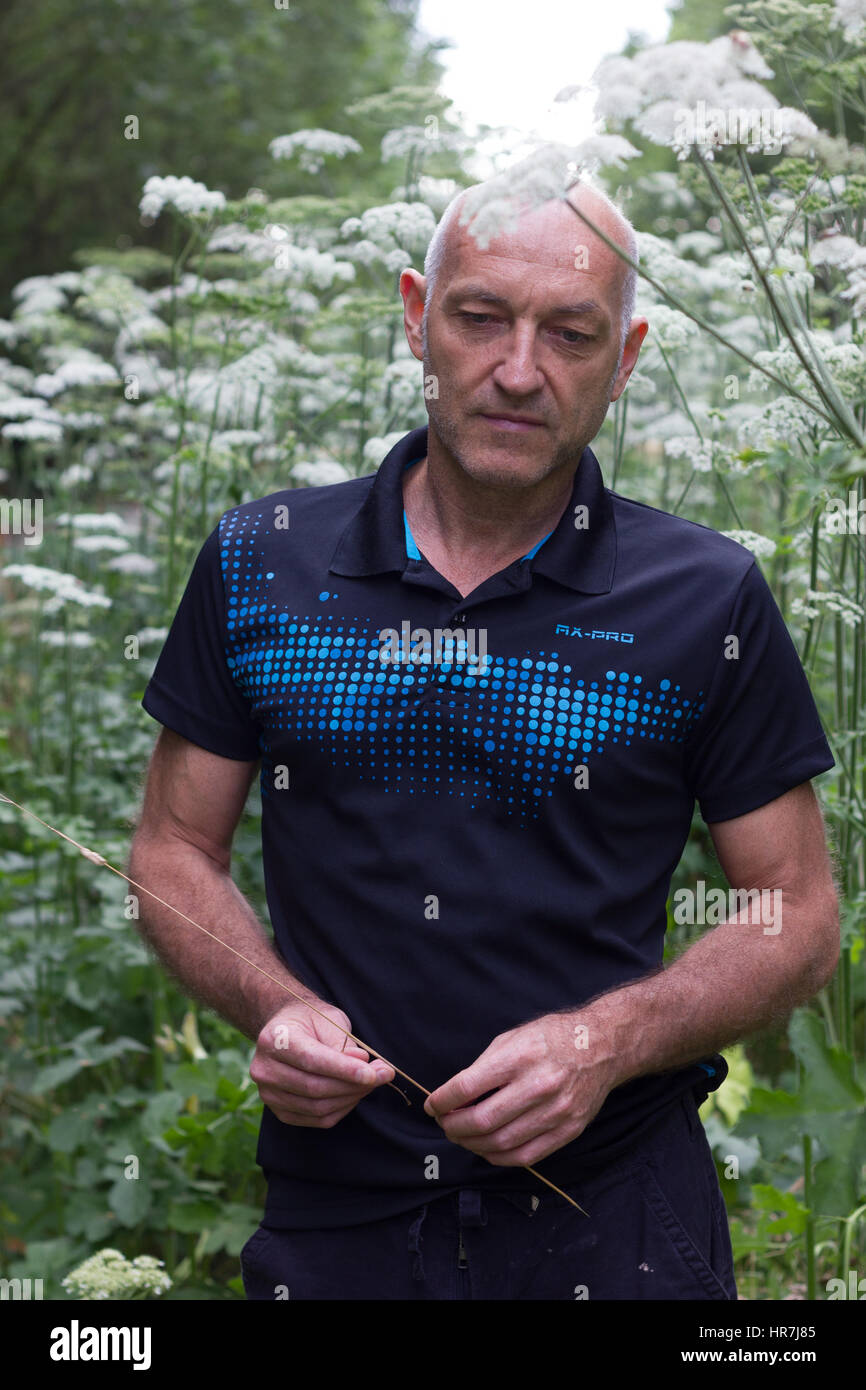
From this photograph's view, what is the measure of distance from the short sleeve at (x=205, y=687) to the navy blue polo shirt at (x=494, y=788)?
11 centimetres

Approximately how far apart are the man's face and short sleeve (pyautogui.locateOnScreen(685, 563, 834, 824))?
1.14ft

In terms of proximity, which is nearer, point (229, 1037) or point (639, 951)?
point (639, 951)

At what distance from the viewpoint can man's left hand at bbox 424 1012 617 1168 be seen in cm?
183

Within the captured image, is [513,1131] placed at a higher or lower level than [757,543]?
lower

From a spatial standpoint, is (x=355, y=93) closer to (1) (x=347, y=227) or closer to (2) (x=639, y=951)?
(1) (x=347, y=227)

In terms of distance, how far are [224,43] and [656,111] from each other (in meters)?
19.0

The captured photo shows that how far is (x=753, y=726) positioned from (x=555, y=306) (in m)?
0.63

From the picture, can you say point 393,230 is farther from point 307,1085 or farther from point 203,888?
point 307,1085

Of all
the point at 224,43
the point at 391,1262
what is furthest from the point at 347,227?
the point at 224,43

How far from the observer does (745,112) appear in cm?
184

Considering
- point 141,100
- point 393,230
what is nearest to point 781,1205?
point 393,230

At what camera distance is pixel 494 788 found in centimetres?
204

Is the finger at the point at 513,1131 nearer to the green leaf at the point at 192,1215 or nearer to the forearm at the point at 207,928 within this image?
the forearm at the point at 207,928

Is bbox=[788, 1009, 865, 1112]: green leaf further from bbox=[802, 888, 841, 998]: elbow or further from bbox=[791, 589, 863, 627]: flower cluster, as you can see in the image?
bbox=[791, 589, 863, 627]: flower cluster
